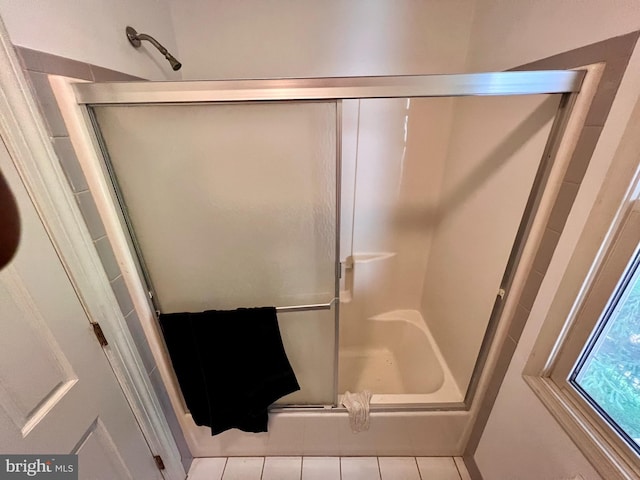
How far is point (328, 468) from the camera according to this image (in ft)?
4.57

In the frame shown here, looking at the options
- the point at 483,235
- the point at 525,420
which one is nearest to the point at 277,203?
the point at 483,235

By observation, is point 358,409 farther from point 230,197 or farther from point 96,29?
point 96,29

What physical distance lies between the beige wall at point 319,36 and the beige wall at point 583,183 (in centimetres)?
17

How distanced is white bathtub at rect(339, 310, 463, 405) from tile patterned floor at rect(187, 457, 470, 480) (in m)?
0.32

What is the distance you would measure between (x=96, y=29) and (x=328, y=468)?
6.73ft

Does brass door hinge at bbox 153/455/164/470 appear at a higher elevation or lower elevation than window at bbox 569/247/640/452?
lower

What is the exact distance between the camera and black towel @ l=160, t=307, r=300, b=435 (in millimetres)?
1078

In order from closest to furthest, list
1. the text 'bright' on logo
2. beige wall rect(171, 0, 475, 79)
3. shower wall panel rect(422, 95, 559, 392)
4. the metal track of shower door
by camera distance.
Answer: the text 'bright' on logo, the metal track of shower door, shower wall panel rect(422, 95, 559, 392), beige wall rect(171, 0, 475, 79)

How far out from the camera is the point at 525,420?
3.24ft

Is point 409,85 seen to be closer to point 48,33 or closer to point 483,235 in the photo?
point 483,235

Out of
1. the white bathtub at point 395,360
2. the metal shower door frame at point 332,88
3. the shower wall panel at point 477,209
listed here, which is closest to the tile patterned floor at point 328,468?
the white bathtub at point 395,360

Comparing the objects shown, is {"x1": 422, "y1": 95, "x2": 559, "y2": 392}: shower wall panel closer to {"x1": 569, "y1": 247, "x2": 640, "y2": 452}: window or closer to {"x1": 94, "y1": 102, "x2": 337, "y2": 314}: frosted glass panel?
{"x1": 569, "y1": 247, "x2": 640, "y2": 452}: window

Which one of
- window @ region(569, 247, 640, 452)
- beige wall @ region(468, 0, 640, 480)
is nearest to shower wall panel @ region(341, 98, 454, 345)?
beige wall @ region(468, 0, 640, 480)

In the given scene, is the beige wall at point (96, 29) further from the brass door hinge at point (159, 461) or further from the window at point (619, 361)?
the window at point (619, 361)
